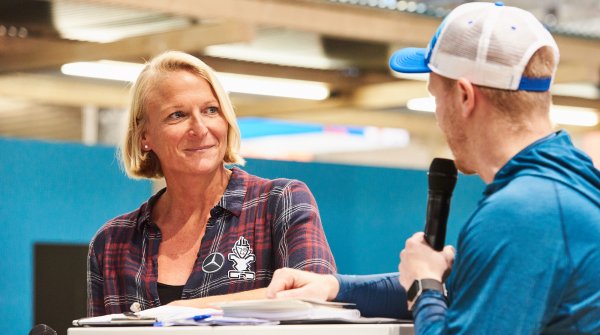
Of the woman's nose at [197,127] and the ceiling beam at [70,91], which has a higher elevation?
the woman's nose at [197,127]

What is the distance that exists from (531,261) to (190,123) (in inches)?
58.4

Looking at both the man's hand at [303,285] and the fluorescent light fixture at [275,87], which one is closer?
the man's hand at [303,285]

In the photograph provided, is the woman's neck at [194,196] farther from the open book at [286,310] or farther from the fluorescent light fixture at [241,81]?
the fluorescent light fixture at [241,81]

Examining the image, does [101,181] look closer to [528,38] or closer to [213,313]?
[213,313]

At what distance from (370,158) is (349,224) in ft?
Answer: 31.5

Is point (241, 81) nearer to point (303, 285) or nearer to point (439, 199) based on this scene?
point (303, 285)

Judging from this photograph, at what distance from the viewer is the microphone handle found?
6.32ft

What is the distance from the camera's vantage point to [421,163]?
14641mm

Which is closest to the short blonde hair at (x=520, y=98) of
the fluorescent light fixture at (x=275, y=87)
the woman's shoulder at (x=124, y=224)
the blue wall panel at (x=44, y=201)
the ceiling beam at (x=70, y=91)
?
the woman's shoulder at (x=124, y=224)

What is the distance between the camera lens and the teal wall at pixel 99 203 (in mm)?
4543

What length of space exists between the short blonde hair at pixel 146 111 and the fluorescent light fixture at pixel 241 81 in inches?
169

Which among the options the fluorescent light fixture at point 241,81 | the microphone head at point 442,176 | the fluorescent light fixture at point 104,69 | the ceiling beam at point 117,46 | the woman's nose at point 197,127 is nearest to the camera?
the microphone head at point 442,176

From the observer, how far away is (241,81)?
8.70 m

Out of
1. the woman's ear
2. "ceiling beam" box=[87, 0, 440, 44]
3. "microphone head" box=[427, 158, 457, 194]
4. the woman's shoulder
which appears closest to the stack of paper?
"microphone head" box=[427, 158, 457, 194]
